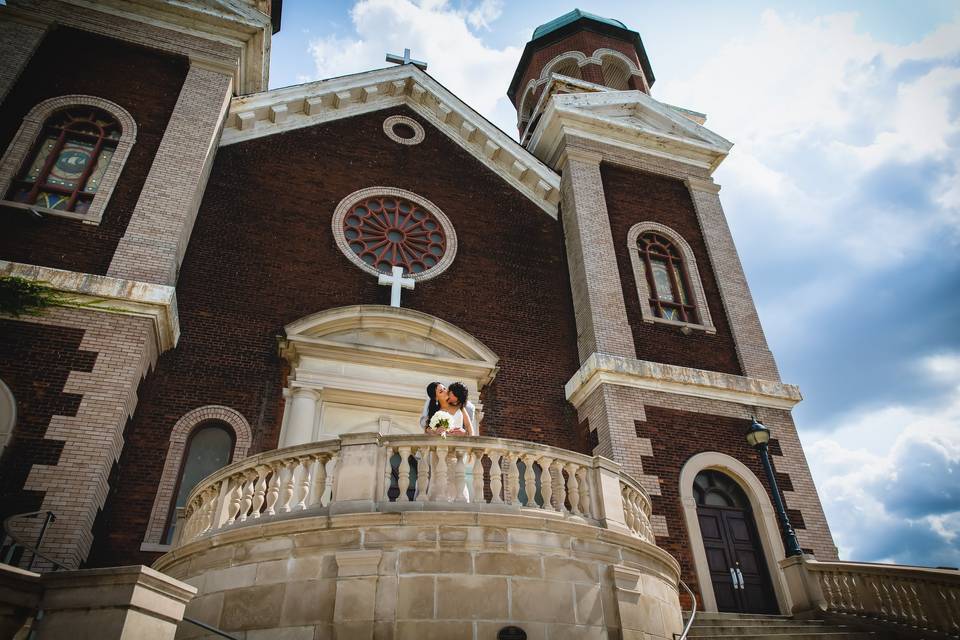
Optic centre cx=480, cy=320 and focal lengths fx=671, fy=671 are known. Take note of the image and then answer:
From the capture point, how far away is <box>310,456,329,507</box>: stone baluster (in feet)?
25.3

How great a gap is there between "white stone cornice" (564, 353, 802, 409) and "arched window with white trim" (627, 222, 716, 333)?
1.64m

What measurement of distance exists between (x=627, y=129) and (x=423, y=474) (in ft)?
45.9

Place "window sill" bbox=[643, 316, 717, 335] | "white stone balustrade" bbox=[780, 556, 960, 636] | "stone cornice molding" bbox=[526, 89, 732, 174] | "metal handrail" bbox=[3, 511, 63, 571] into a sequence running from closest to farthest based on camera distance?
"metal handrail" bbox=[3, 511, 63, 571]
"white stone balustrade" bbox=[780, 556, 960, 636]
"window sill" bbox=[643, 316, 717, 335]
"stone cornice molding" bbox=[526, 89, 732, 174]

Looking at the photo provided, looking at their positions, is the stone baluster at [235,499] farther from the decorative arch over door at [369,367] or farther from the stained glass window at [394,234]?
the stained glass window at [394,234]

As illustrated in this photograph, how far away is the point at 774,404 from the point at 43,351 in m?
13.9

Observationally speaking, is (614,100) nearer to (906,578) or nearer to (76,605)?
(906,578)

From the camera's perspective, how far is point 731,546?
12.7 m

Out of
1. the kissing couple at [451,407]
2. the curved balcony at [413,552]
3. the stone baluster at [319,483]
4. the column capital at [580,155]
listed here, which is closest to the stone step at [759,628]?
the curved balcony at [413,552]

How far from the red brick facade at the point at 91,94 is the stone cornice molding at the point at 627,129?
370 inches

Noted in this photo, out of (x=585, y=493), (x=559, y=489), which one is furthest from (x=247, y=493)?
(x=585, y=493)

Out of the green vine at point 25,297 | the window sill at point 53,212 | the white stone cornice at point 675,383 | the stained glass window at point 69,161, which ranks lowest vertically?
the green vine at point 25,297

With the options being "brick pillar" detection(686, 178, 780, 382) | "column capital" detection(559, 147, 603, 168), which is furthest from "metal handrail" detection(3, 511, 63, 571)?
"column capital" detection(559, 147, 603, 168)

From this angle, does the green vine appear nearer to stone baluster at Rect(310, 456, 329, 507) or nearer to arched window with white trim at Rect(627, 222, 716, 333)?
stone baluster at Rect(310, 456, 329, 507)

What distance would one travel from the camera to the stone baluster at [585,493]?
836 centimetres
